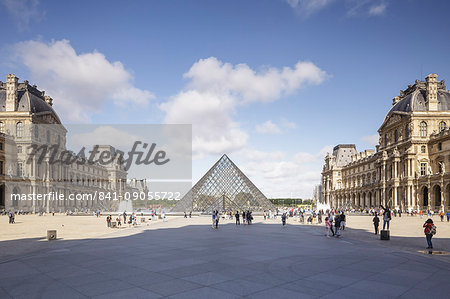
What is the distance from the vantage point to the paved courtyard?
5777 mm

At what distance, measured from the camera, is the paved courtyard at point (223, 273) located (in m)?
5.78

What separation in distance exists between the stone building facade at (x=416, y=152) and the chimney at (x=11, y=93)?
187ft

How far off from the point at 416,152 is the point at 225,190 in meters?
27.7

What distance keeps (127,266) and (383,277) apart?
18.3 ft

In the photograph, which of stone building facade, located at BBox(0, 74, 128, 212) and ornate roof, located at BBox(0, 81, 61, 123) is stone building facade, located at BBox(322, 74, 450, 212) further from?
ornate roof, located at BBox(0, 81, 61, 123)

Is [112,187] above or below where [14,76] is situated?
below

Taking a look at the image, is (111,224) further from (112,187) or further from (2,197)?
(112,187)

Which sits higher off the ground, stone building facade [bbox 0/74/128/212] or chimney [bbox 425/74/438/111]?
chimney [bbox 425/74/438/111]

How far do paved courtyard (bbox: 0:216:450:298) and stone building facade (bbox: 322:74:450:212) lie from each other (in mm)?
37931

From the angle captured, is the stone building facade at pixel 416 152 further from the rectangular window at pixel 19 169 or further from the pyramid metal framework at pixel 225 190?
the rectangular window at pixel 19 169

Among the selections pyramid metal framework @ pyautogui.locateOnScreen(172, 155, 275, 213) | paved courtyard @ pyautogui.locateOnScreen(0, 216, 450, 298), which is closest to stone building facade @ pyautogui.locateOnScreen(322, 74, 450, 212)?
pyramid metal framework @ pyautogui.locateOnScreen(172, 155, 275, 213)

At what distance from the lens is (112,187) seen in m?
91.5

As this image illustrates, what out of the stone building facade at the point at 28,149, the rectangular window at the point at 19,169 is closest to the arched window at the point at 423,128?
the stone building facade at the point at 28,149

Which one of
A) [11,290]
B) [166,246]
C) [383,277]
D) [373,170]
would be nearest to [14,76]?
[166,246]
